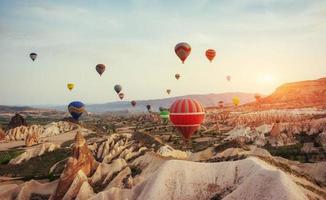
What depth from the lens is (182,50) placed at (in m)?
71.6

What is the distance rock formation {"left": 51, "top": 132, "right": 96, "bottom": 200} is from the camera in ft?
150

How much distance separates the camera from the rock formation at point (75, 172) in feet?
150

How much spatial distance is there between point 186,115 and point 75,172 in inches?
702

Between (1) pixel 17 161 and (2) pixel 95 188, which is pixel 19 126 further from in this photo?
(2) pixel 95 188

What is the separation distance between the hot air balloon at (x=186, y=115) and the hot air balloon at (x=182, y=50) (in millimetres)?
20239

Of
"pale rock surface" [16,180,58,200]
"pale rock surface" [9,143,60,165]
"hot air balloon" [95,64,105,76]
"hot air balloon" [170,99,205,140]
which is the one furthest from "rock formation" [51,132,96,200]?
"hot air balloon" [95,64,105,76]

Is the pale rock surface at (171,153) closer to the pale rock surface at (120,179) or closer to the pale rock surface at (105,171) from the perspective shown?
the pale rock surface at (105,171)

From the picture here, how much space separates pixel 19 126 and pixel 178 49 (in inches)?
4077

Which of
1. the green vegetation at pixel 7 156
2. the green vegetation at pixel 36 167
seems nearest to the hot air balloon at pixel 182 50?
the green vegetation at pixel 36 167

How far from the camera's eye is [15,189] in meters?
52.1

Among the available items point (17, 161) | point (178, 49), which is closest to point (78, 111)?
point (17, 161)

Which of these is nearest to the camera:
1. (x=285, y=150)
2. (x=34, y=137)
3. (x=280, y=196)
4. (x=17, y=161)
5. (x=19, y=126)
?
(x=280, y=196)

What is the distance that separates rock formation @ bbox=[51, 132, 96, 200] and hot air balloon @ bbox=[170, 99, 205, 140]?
14.3m

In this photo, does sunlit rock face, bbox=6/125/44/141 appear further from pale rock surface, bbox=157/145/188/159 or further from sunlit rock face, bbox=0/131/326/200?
sunlit rock face, bbox=0/131/326/200
